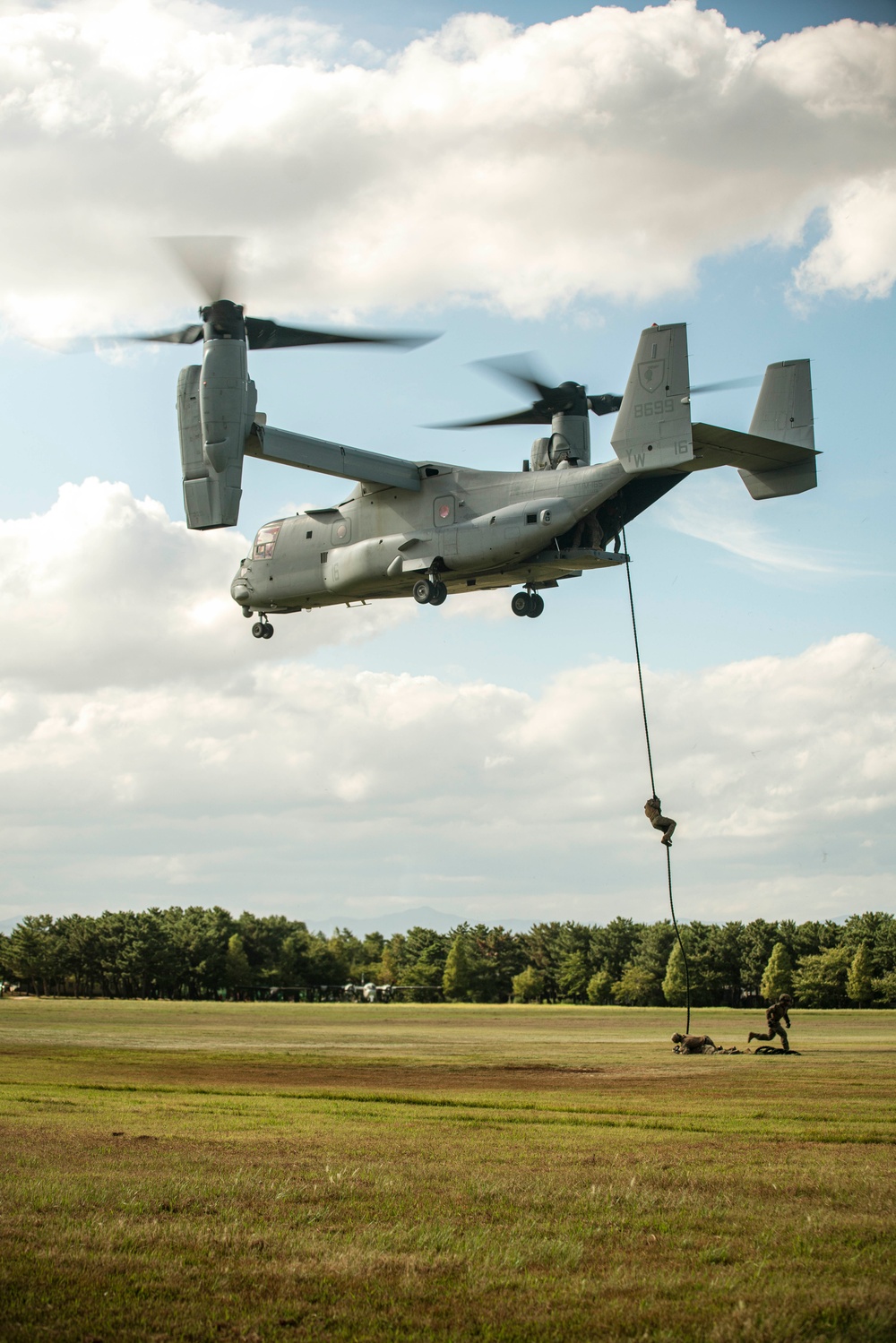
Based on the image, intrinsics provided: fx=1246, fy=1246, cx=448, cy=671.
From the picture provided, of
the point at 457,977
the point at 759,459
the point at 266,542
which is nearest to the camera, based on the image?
the point at 759,459

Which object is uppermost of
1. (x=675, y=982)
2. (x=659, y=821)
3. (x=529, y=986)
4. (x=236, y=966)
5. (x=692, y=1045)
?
(x=659, y=821)

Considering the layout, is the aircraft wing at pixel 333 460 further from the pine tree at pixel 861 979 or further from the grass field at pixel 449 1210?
the pine tree at pixel 861 979

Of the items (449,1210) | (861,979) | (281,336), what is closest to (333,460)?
(281,336)

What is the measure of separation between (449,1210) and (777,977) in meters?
88.9

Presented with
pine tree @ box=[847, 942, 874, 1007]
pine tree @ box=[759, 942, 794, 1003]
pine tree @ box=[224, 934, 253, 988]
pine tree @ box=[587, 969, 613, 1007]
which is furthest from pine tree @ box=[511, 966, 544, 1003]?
pine tree @ box=[847, 942, 874, 1007]

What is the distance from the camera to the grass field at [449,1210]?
9281 mm

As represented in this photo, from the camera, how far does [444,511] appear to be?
116 ft

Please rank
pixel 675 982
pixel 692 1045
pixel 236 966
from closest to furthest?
pixel 692 1045 < pixel 675 982 < pixel 236 966

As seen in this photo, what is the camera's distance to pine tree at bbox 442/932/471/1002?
129m

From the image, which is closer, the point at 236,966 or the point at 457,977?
the point at 236,966

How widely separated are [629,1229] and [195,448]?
25.5 metres

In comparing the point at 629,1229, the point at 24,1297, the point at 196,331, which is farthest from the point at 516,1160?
the point at 196,331

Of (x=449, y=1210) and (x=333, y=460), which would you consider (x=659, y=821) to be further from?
(x=333, y=460)

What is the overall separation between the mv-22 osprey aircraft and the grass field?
13894mm
